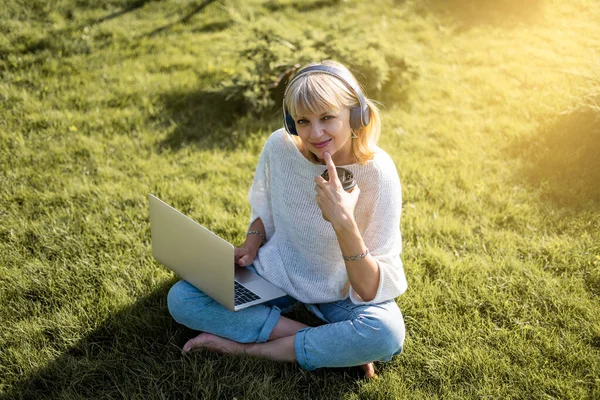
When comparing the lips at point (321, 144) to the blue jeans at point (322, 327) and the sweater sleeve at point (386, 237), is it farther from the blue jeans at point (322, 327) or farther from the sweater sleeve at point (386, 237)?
the blue jeans at point (322, 327)

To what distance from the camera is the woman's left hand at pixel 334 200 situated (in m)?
2.50

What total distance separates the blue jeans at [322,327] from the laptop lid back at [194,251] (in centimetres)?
9

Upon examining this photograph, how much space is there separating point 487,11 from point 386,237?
5986mm

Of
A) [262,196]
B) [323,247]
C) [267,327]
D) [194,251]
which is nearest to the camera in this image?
[194,251]

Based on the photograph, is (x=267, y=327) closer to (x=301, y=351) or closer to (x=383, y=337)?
(x=301, y=351)

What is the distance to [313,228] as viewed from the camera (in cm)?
298

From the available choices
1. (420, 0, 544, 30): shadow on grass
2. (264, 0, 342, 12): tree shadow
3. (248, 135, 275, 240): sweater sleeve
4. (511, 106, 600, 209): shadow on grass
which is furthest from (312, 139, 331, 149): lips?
(420, 0, 544, 30): shadow on grass

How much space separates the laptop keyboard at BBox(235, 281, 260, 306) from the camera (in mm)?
2898

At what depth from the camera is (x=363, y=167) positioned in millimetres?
2820

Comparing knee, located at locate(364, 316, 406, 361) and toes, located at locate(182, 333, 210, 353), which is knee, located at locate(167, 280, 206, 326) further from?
knee, located at locate(364, 316, 406, 361)

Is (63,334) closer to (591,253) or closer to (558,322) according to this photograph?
(558,322)

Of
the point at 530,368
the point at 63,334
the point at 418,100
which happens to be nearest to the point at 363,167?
the point at 530,368

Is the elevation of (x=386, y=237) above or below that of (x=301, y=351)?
above

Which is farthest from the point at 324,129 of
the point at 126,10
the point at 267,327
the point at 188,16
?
the point at 126,10
